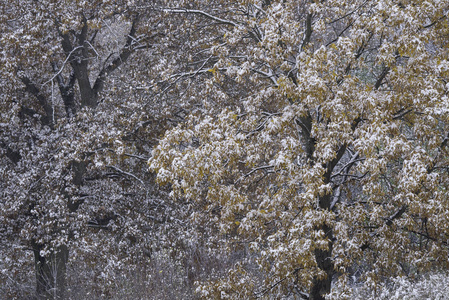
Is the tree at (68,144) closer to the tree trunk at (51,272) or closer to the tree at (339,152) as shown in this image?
the tree trunk at (51,272)

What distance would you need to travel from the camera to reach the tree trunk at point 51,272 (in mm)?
10548

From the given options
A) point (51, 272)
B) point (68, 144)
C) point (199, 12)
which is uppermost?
point (199, 12)

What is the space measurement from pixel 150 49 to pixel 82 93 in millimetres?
2005

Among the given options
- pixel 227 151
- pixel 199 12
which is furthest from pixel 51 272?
pixel 199 12

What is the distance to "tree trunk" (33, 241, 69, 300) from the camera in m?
10.5

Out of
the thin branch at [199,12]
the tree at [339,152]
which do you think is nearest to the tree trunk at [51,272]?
the tree at [339,152]

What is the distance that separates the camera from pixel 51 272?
11297 mm

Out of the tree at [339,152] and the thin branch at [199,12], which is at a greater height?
the thin branch at [199,12]

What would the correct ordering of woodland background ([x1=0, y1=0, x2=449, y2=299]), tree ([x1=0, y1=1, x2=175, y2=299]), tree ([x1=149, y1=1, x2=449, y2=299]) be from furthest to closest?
1. tree ([x1=0, y1=1, x2=175, y2=299])
2. woodland background ([x1=0, y1=0, x2=449, y2=299])
3. tree ([x1=149, y1=1, x2=449, y2=299])

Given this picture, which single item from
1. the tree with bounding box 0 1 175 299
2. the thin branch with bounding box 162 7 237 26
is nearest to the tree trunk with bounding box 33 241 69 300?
the tree with bounding box 0 1 175 299

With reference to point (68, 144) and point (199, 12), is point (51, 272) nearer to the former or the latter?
point (68, 144)

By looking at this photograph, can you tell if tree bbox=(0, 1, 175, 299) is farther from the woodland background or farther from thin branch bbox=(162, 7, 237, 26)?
thin branch bbox=(162, 7, 237, 26)

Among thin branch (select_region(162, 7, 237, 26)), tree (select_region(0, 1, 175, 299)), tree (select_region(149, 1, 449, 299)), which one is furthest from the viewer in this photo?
tree (select_region(0, 1, 175, 299))

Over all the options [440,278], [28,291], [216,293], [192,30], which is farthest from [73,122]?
[440,278]
